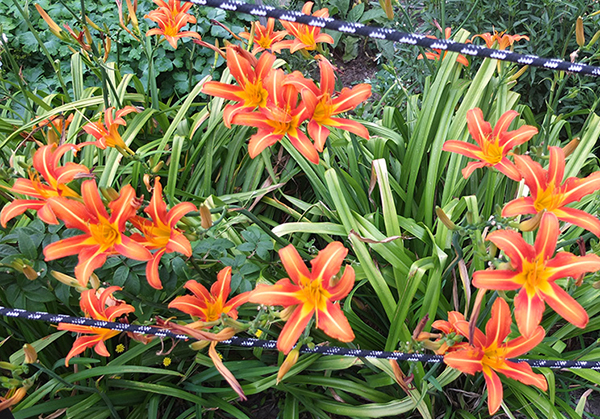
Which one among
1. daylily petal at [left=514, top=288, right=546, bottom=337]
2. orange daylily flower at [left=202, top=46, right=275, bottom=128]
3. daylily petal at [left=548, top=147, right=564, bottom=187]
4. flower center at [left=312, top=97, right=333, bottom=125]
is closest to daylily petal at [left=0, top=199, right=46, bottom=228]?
orange daylily flower at [left=202, top=46, right=275, bottom=128]

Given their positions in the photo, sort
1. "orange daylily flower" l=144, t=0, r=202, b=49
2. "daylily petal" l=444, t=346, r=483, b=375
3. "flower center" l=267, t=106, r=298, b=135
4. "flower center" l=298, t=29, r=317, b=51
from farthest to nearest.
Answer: "orange daylily flower" l=144, t=0, r=202, b=49, "flower center" l=298, t=29, r=317, b=51, "flower center" l=267, t=106, r=298, b=135, "daylily petal" l=444, t=346, r=483, b=375

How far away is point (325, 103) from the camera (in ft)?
3.94

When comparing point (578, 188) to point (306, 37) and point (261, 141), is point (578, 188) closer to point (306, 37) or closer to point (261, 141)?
point (261, 141)

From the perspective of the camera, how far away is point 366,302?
176 cm

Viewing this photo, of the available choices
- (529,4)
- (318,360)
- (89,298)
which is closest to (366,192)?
(318,360)

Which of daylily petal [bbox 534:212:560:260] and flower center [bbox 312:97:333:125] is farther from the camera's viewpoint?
flower center [bbox 312:97:333:125]

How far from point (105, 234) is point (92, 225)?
0.12 ft

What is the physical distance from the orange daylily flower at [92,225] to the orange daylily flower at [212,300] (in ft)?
0.57

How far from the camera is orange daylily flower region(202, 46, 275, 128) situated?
3.93 feet

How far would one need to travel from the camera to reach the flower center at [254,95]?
1.22 m

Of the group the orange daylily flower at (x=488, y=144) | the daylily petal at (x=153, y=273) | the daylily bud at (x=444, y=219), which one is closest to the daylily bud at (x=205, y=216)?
the daylily petal at (x=153, y=273)

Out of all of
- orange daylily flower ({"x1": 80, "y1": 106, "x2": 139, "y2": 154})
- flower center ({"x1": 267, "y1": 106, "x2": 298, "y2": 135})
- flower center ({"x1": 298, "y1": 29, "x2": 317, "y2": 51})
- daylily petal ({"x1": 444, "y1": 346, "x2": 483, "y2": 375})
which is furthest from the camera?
flower center ({"x1": 298, "y1": 29, "x2": 317, "y2": 51})

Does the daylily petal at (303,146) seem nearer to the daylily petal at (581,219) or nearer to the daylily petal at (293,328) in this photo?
the daylily petal at (293,328)

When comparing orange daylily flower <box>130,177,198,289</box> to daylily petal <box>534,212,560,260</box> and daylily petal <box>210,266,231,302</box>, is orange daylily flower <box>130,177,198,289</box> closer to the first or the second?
daylily petal <box>210,266,231,302</box>
